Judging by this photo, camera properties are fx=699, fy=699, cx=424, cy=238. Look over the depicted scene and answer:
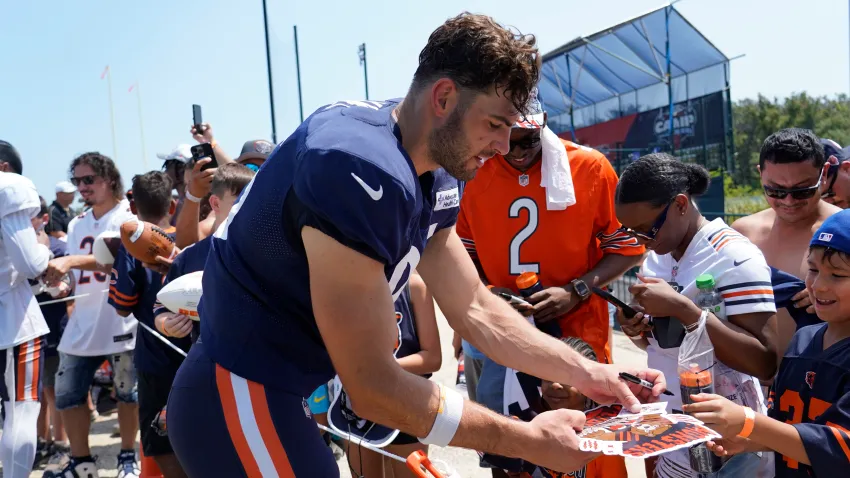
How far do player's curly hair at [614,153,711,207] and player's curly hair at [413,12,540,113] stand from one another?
135cm

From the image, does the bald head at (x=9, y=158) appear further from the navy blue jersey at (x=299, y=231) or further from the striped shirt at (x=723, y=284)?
the striped shirt at (x=723, y=284)

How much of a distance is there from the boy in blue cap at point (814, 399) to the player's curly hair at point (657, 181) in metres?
0.71

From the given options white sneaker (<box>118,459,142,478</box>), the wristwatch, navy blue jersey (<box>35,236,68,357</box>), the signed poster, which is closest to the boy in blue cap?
the signed poster

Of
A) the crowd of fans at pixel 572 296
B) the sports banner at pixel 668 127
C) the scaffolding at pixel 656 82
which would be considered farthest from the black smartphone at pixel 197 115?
the sports banner at pixel 668 127

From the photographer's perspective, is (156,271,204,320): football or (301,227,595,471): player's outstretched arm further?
(156,271,204,320): football

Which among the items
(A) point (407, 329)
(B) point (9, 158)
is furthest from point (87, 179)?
(A) point (407, 329)

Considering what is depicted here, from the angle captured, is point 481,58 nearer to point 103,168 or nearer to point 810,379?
point 810,379

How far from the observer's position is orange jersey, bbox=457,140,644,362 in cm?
372

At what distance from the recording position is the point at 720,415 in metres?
2.22

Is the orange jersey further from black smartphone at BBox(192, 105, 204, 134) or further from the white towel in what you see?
black smartphone at BBox(192, 105, 204, 134)

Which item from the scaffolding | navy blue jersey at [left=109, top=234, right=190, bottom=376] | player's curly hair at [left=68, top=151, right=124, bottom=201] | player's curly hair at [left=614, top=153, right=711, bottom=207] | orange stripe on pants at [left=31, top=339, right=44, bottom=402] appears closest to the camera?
player's curly hair at [left=614, top=153, right=711, bottom=207]

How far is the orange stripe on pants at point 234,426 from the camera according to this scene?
2010mm

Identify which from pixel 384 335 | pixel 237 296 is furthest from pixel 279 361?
pixel 384 335

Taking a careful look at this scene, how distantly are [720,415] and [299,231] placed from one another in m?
1.44
